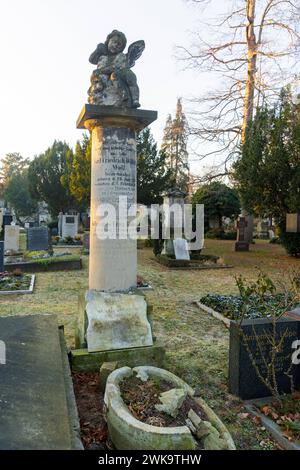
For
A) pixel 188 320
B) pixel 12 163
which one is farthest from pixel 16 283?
pixel 12 163

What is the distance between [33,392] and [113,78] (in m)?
3.69

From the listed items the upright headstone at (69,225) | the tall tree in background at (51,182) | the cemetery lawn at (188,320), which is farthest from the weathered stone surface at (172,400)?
the tall tree in background at (51,182)

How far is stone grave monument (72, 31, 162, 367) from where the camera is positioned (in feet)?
14.2

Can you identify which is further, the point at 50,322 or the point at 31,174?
the point at 31,174

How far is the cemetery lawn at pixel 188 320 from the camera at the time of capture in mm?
3557

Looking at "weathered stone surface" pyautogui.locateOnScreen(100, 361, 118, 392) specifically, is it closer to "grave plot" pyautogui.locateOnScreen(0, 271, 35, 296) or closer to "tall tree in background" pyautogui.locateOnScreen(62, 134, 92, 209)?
"grave plot" pyautogui.locateOnScreen(0, 271, 35, 296)

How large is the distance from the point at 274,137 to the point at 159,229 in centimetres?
649

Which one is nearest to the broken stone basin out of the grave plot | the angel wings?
the angel wings

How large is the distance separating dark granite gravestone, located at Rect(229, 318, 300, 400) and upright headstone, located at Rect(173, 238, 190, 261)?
1029 centimetres

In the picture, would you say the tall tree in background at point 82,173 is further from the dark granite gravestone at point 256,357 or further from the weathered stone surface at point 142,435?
the weathered stone surface at point 142,435

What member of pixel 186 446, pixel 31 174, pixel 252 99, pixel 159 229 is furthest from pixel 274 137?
pixel 31 174

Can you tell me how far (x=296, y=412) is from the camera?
3477 millimetres

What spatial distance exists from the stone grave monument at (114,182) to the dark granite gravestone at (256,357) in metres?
1.03
